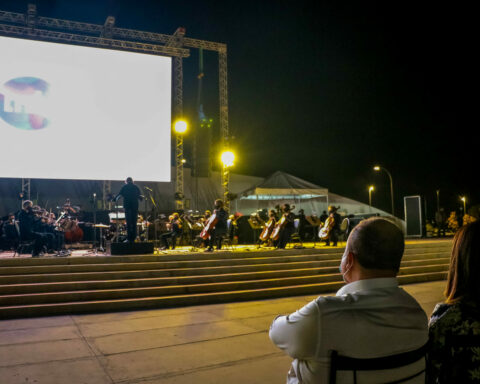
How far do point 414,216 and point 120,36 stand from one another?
1566 cm

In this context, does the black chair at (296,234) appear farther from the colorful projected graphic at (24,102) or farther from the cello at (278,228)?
the colorful projected graphic at (24,102)

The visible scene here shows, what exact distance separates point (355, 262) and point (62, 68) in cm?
1418

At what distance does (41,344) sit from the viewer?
199 inches

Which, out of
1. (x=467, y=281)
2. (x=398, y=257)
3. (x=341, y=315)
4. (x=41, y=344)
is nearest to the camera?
(x=341, y=315)

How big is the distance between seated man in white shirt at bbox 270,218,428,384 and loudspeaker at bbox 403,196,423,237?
64.3 ft

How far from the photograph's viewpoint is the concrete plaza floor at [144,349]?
12.9 ft

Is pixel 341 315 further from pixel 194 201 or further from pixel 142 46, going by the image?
pixel 194 201

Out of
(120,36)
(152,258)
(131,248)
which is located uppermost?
(120,36)

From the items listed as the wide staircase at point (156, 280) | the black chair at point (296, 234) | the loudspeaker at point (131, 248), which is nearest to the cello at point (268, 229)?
A: the black chair at point (296, 234)

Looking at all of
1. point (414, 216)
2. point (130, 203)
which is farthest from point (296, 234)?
point (130, 203)

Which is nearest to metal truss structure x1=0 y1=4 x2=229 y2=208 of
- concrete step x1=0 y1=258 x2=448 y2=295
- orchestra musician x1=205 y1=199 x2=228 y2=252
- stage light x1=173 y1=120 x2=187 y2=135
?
stage light x1=173 y1=120 x2=187 y2=135

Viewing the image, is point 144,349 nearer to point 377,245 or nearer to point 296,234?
point 377,245

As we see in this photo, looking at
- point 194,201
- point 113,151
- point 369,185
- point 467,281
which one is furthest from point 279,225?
point 369,185

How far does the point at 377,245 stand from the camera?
5.10 feet
